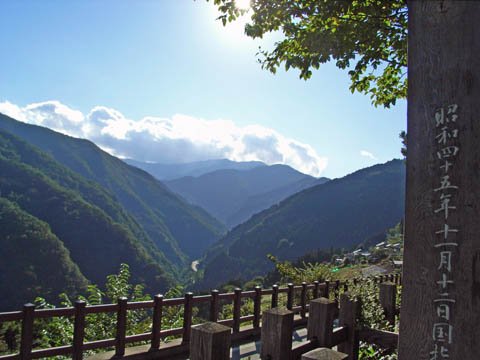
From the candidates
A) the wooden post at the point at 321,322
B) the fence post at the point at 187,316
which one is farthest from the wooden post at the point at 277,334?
the fence post at the point at 187,316

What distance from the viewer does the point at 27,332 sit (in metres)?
4.22

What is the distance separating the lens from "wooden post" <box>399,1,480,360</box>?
1636 mm

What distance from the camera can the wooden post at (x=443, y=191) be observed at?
1636 mm

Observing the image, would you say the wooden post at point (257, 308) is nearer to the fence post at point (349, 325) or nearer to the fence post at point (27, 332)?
the fence post at point (27, 332)

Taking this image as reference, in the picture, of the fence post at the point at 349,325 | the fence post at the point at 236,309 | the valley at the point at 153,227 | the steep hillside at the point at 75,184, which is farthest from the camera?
the steep hillside at the point at 75,184

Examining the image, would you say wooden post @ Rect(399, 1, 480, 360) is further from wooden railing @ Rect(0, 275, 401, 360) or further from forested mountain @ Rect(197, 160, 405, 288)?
forested mountain @ Rect(197, 160, 405, 288)

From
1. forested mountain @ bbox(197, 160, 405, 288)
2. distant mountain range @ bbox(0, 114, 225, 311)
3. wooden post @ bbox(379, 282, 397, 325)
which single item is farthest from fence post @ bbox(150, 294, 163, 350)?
forested mountain @ bbox(197, 160, 405, 288)

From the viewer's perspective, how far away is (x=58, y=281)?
72750mm

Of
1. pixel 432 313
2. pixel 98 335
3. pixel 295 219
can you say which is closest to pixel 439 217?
pixel 432 313

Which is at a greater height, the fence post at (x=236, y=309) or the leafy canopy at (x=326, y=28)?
the leafy canopy at (x=326, y=28)

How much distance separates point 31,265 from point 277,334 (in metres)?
85.5

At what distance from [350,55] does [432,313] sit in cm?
459

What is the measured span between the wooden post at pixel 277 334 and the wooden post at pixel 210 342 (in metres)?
0.30

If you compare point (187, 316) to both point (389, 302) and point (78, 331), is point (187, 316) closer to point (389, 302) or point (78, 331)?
point (78, 331)
